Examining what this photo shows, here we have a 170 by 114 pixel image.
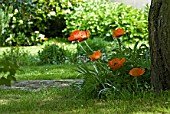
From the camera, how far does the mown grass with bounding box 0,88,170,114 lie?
3.68 m

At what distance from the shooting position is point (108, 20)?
11.9 m

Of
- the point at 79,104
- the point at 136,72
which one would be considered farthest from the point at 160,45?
the point at 79,104

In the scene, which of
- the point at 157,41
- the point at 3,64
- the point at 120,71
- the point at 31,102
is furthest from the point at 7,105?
the point at 3,64

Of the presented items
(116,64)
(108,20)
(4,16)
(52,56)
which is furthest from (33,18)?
(116,64)

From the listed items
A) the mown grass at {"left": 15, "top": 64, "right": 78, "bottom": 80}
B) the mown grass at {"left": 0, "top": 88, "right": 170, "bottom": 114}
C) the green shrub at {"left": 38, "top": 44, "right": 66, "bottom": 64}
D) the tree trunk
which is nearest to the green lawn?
the mown grass at {"left": 0, "top": 88, "right": 170, "bottom": 114}

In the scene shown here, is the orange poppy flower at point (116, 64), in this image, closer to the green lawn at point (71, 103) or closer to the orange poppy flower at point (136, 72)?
the orange poppy flower at point (136, 72)

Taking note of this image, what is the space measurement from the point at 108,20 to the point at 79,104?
7.98m

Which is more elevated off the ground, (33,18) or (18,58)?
(33,18)

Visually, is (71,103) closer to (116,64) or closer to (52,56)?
(116,64)

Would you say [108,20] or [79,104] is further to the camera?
[108,20]

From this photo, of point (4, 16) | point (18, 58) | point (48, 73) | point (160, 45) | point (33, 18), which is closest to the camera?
point (160, 45)

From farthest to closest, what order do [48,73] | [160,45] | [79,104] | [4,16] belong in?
1. [4,16]
2. [48,73]
3. [160,45]
4. [79,104]

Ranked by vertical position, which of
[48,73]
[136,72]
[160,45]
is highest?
[160,45]

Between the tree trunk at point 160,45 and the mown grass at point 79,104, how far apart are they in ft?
0.52
